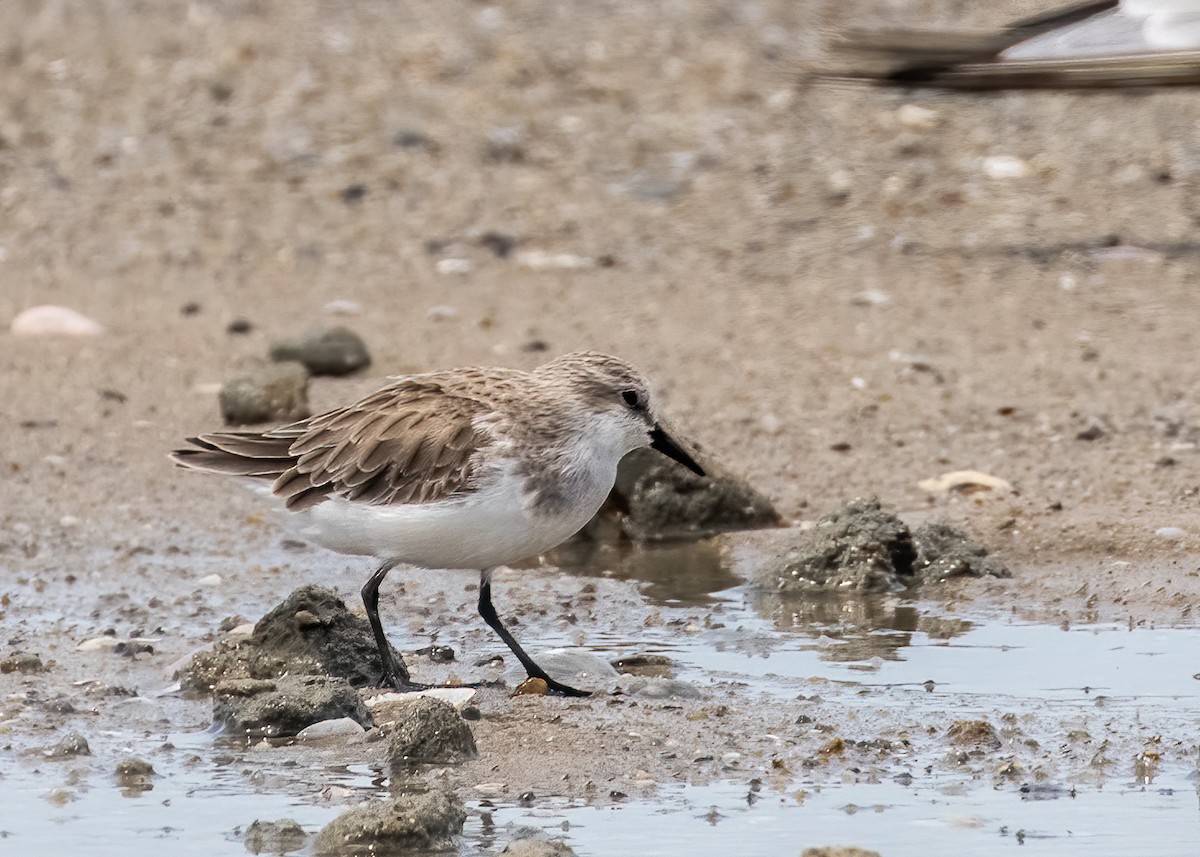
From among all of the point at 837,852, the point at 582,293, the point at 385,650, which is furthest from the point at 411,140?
the point at 837,852

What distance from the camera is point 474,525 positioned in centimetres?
539

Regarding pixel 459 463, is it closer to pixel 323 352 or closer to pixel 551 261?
pixel 323 352

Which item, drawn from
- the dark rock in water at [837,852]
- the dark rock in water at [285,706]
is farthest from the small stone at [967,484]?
the dark rock in water at [837,852]

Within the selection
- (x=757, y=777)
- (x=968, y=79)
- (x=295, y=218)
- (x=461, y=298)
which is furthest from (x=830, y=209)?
(x=968, y=79)

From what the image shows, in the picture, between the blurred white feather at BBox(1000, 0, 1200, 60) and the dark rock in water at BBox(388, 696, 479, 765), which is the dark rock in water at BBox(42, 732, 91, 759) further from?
the blurred white feather at BBox(1000, 0, 1200, 60)

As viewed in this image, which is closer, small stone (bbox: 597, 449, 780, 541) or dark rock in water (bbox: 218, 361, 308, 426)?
small stone (bbox: 597, 449, 780, 541)

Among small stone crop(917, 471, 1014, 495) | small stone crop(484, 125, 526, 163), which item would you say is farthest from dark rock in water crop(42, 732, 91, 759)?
small stone crop(484, 125, 526, 163)

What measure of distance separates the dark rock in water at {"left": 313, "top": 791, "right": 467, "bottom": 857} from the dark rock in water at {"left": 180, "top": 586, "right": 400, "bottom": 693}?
1.33m

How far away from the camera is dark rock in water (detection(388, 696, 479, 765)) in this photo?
4887 millimetres

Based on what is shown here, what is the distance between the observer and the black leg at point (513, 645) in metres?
5.57

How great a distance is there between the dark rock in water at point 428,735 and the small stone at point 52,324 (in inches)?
204

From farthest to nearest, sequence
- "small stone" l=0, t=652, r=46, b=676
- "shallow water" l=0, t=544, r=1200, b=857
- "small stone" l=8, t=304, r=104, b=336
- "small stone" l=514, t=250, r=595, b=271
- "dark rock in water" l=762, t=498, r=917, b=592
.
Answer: "small stone" l=514, t=250, r=595, b=271 < "small stone" l=8, t=304, r=104, b=336 < "dark rock in water" l=762, t=498, r=917, b=592 < "small stone" l=0, t=652, r=46, b=676 < "shallow water" l=0, t=544, r=1200, b=857

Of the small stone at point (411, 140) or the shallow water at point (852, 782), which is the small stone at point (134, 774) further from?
the small stone at point (411, 140)

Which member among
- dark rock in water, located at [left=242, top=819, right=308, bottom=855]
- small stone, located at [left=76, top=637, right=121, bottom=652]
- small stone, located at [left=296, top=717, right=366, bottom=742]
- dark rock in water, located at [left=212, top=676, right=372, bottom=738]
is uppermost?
small stone, located at [left=76, top=637, right=121, bottom=652]
